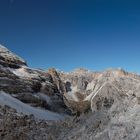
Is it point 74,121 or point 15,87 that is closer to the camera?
point 74,121

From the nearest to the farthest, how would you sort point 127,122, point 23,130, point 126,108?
1. point 127,122
2. point 126,108
3. point 23,130

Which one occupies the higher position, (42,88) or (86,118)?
(42,88)

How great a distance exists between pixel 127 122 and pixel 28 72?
53.2 meters

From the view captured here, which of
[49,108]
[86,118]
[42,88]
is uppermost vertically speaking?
[42,88]

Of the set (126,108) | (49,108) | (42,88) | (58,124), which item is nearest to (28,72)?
(42,88)

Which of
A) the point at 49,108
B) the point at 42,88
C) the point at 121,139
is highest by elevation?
the point at 42,88

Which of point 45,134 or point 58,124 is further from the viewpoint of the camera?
point 58,124

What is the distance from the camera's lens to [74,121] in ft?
76.7

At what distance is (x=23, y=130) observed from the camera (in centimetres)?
2300

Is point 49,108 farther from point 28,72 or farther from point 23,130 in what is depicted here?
point 23,130

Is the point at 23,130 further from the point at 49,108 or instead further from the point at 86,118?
the point at 49,108

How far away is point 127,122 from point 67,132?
4700 millimetres

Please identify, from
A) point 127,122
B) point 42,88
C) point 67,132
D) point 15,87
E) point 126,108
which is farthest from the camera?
point 42,88

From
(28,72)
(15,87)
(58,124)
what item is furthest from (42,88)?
(58,124)
